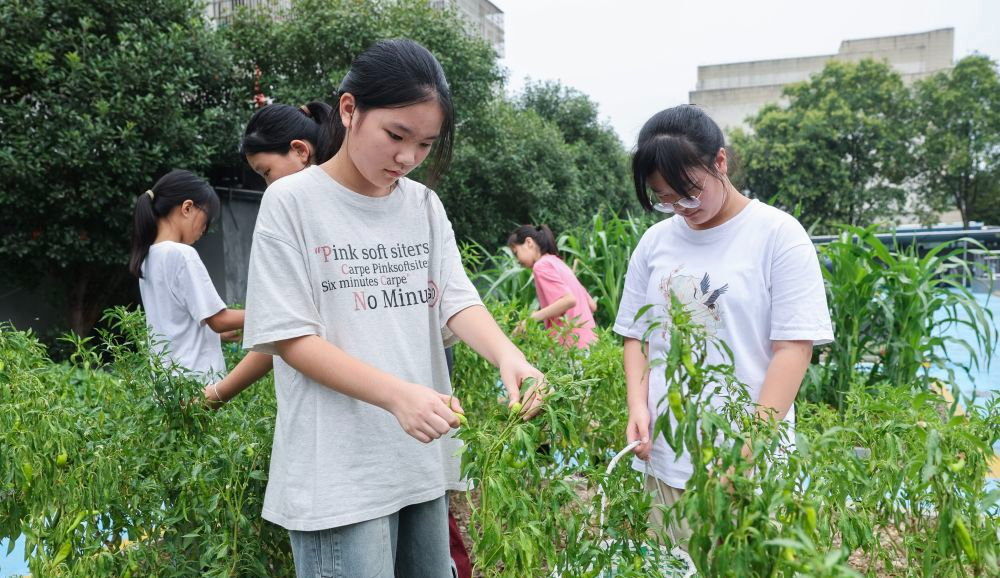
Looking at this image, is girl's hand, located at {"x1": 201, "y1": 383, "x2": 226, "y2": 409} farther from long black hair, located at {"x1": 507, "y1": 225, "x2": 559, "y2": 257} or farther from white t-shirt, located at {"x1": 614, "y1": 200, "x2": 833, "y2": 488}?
long black hair, located at {"x1": 507, "y1": 225, "x2": 559, "y2": 257}

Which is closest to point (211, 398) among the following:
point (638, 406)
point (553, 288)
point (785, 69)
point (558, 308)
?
point (638, 406)

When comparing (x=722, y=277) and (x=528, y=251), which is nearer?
(x=722, y=277)

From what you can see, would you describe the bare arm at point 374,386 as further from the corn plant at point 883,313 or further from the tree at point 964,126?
the tree at point 964,126

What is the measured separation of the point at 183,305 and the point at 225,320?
7.0 inches

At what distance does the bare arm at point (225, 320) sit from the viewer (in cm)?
214

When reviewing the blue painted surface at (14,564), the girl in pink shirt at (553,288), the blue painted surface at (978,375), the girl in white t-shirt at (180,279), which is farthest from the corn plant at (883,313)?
the blue painted surface at (14,564)

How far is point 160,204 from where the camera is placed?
245 cm

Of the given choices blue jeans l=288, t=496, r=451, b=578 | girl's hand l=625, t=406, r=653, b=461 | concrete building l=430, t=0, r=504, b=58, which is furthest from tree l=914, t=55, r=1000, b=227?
blue jeans l=288, t=496, r=451, b=578

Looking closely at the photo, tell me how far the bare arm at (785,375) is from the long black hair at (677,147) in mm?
361

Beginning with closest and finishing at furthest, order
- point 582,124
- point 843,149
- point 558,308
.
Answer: point 558,308
point 582,124
point 843,149

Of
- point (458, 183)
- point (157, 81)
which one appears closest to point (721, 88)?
point (458, 183)

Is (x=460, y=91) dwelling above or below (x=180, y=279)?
above

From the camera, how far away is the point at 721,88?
45.6 metres

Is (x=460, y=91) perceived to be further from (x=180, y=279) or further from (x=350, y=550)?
(x=350, y=550)
